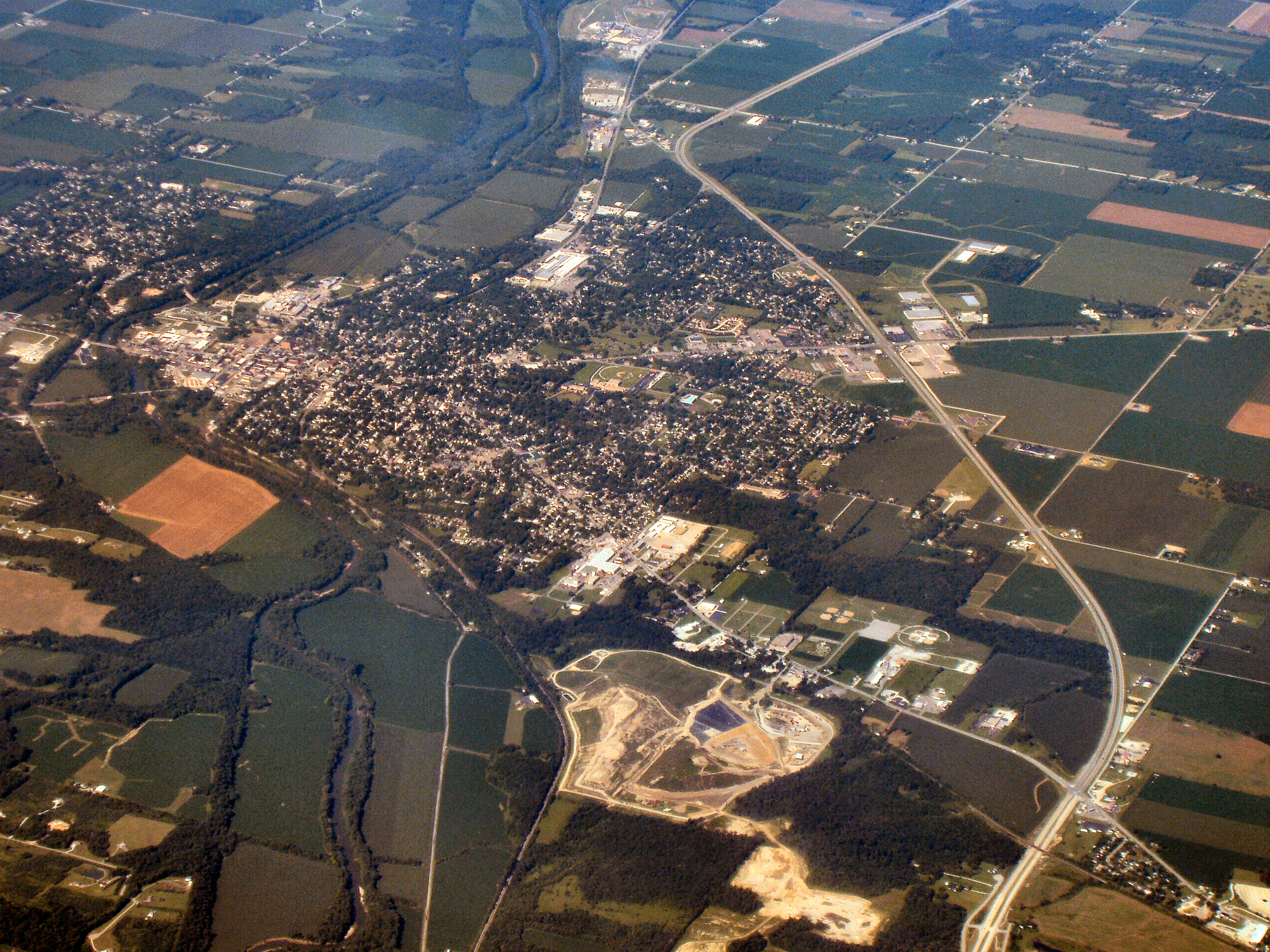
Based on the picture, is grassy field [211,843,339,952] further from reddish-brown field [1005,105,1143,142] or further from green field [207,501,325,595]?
reddish-brown field [1005,105,1143,142]

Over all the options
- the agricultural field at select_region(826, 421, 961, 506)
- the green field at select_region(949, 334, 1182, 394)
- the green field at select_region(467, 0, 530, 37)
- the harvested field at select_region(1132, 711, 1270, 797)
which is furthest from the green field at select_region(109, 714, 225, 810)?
the green field at select_region(467, 0, 530, 37)

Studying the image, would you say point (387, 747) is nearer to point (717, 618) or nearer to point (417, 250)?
point (717, 618)

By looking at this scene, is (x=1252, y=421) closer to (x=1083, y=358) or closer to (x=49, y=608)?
(x=1083, y=358)

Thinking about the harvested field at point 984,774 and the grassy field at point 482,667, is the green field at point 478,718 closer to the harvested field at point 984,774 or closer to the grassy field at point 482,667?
the grassy field at point 482,667

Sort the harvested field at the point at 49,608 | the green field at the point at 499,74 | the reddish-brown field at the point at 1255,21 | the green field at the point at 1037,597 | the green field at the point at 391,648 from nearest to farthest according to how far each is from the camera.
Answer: the green field at the point at 391,648 < the harvested field at the point at 49,608 < the green field at the point at 1037,597 < the green field at the point at 499,74 < the reddish-brown field at the point at 1255,21

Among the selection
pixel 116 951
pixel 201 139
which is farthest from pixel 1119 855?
pixel 201 139

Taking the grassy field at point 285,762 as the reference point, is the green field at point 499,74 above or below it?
above

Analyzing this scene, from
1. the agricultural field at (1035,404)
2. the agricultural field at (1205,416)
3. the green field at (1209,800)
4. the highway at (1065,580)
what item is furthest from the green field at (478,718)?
the agricultural field at (1205,416)

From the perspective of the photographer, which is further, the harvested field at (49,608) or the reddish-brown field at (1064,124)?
the reddish-brown field at (1064,124)
